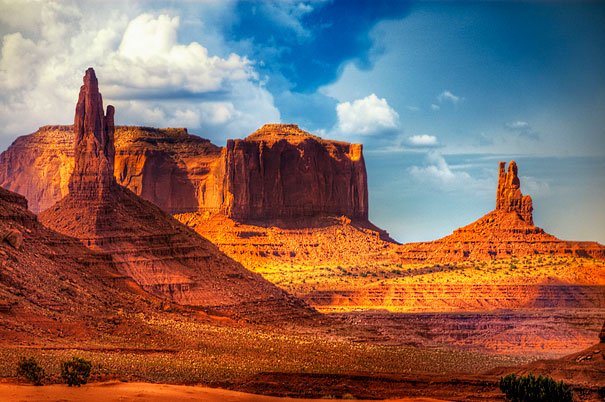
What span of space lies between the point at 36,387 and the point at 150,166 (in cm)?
12367

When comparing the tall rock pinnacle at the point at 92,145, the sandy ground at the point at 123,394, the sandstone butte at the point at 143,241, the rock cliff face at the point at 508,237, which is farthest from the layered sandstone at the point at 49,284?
the rock cliff face at the point at 508,237

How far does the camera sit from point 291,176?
17800 centimetres

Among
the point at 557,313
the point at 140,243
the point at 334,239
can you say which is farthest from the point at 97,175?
the point at 334,239

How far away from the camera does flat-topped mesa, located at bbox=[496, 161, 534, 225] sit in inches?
5871

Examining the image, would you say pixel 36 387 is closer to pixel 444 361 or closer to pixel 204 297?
pixel 444 361

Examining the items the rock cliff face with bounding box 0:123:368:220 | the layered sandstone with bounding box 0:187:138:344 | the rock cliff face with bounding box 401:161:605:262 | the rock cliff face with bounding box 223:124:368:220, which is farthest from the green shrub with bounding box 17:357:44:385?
the rock cliff face with bounding box 0:123:368:220

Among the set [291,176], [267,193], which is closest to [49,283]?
[267,193]

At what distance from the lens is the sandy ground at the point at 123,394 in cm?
5175

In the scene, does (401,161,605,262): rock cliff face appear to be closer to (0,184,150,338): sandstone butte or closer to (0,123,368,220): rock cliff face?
(0,123,368,220): rock cliff face

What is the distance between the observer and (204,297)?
95500 millimetres

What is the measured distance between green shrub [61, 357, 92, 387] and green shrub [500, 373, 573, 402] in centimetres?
1499

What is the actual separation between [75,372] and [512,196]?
97.2 m

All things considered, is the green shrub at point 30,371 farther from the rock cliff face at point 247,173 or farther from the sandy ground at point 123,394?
the rock cliff face at point 247,173

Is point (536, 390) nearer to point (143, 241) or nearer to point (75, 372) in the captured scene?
point (75, 372)
